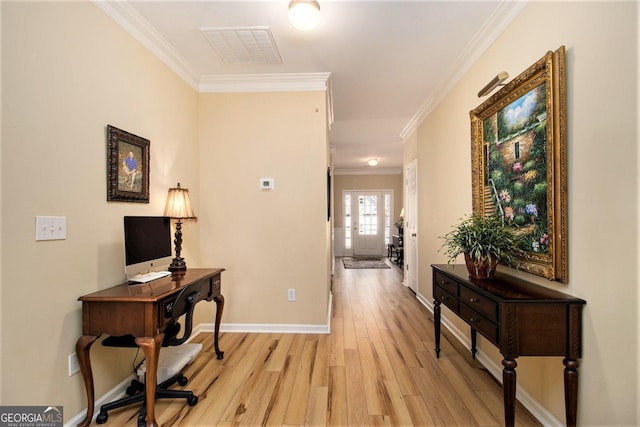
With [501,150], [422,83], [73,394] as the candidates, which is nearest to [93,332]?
[73,394]

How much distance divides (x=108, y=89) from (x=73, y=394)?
1885 mm

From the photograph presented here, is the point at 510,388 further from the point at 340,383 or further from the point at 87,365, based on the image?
the point at 87,365

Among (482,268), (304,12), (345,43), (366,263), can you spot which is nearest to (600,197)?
(482,268)

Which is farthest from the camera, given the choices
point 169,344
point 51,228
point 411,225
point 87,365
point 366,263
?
point 366,263

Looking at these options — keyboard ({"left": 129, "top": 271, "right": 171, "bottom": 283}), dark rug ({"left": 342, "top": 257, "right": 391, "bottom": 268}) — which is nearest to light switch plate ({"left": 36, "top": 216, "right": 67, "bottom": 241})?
keyboard ({"left": 129, "top": 271, "right": 171, "bottom": 283})

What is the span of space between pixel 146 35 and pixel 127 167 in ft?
3.49

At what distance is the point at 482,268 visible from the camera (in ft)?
6.15

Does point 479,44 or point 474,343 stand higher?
point 479,44

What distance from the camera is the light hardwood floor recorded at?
175 cm

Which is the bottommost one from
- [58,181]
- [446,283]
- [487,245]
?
[446,283]

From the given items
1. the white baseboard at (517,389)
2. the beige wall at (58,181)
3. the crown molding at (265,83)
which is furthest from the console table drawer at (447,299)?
the beige wall at (58,181)

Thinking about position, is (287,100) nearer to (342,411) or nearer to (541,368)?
(342,411)

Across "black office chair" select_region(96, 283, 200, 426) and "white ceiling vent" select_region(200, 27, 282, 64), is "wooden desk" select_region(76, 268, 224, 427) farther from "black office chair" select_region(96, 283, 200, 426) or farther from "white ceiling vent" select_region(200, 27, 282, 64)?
"white ceiling vent" select_region(200, 27, 282, 64)

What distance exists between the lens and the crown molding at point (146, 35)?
191cm
